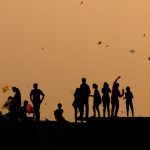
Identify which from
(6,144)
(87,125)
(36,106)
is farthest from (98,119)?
(6,144)

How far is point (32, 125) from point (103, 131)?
2.85 m

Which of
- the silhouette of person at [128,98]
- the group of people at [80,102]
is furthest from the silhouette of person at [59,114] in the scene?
the silhouette of person at [128,98]

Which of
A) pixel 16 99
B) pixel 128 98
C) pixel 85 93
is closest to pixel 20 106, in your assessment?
pixel 16 99

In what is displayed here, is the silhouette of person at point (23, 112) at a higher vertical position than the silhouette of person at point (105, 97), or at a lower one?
lower

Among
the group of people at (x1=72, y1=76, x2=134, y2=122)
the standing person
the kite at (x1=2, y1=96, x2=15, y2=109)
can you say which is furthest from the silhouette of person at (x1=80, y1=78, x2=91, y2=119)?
the kite at (x1=2, y1=96, x2=15, y2=109)

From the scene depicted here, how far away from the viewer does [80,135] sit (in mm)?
26734

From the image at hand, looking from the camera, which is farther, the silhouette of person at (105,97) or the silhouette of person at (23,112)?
the silhouette of person at (23,112)

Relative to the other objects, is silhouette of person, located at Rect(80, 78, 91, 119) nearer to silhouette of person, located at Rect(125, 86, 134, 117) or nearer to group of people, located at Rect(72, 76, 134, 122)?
group of people, located at Rect(72, 76, 134, 122)

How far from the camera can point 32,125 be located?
2595cm

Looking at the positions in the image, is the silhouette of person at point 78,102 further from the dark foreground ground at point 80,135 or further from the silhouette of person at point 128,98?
the silhouette of person at point 128,98

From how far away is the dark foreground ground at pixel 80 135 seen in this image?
2530 cm

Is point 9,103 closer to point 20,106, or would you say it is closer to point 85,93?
point 20,106

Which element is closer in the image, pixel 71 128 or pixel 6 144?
pixel 71 128

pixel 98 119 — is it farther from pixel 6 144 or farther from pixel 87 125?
pixel 6 144
